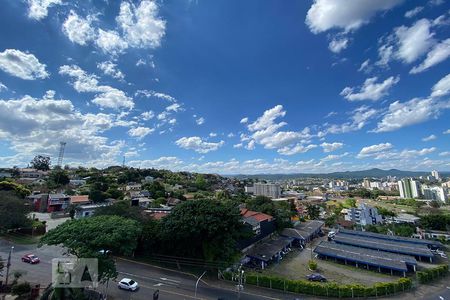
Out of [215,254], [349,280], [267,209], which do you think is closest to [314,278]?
[349,280]

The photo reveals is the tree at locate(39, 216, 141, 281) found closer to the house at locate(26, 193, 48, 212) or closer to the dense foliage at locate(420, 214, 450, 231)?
the house at locate(26, 193, 48, 212)

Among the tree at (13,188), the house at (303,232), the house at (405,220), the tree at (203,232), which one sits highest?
the tree at (13,188)

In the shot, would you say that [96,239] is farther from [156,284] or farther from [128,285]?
[156,284]

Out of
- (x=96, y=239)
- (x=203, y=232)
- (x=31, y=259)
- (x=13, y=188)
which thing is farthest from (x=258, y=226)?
(x=13, y=188)

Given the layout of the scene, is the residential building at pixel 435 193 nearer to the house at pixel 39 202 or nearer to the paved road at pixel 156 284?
the paved road at pixel 156 284

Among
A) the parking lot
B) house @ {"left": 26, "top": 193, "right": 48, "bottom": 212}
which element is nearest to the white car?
the parking lot

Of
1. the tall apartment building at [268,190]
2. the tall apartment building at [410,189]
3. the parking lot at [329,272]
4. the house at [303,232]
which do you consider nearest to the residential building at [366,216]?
the house at [303,232]
